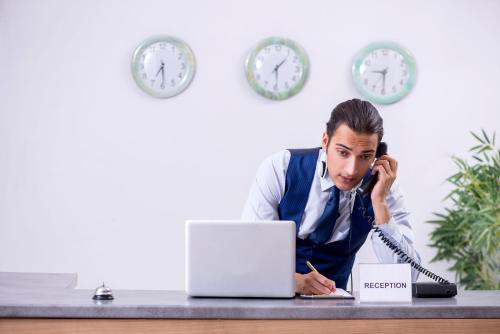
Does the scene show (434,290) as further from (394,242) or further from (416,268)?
(394,242)

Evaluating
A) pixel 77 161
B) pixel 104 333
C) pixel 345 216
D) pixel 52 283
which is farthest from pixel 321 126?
pixel 104 333

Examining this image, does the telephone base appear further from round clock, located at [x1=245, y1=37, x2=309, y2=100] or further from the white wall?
round clock, located at [x1=245, y1=37, x2=309, y2=100]

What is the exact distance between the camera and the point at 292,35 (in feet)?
16.1

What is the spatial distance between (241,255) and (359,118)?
2.86ft

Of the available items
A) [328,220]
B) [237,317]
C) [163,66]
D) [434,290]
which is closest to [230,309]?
[237,317]

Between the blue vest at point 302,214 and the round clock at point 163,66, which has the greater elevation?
the round clock at point 163,66

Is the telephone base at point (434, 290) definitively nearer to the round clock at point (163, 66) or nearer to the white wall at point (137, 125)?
the white wall at point (137, 125)

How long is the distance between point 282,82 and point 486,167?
1.34 m

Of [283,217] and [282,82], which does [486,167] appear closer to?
[282,82]

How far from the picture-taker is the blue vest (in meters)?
3.10

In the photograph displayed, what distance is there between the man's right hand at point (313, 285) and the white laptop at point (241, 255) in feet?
0.89

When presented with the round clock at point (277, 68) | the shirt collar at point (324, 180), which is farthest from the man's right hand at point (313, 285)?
the round clock at point (277, 68)

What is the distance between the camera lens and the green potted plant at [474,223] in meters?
4.55

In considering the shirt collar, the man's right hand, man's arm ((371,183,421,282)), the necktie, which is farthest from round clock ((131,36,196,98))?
the man's right hand
